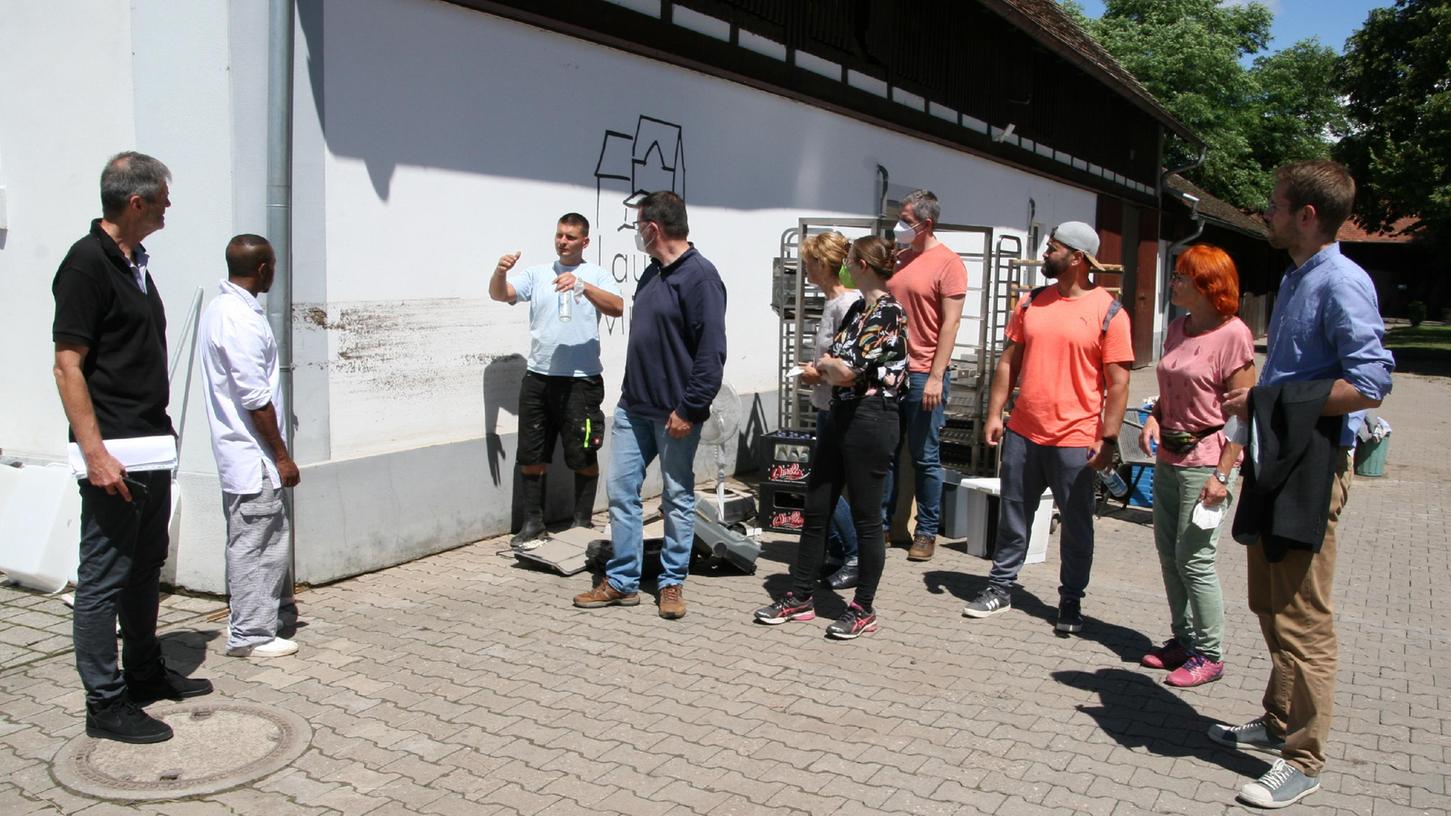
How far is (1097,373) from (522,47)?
3.93m

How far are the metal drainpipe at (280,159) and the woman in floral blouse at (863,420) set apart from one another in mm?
2476

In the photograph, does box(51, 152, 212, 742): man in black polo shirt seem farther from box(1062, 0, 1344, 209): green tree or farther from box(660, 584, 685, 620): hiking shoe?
box(1062, 0, 1344, 209): green tree

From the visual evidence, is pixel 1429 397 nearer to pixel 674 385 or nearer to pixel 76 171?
pixel 674 385

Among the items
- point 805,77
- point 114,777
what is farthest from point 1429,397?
point 114,777

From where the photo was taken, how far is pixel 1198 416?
454 centimetres

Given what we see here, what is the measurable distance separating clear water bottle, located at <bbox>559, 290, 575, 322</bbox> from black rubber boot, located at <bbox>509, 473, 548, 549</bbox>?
3.04 feet

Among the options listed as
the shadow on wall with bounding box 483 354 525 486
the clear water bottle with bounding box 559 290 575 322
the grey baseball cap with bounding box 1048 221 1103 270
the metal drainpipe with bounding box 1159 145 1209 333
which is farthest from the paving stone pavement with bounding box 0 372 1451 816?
the metal drainpipe with bounding box 1159 145 1209 333

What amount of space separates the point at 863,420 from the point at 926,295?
1766 mm

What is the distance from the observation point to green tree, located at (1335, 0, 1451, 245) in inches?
1001

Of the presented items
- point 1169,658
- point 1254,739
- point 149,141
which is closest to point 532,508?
point 149,141

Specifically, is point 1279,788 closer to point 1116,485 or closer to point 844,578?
point 844,578

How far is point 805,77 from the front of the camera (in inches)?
408

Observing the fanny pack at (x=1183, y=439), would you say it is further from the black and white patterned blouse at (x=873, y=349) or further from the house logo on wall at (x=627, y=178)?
the house logo on wall at (x=627, y=178)

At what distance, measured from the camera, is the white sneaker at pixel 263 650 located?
4711 mm
